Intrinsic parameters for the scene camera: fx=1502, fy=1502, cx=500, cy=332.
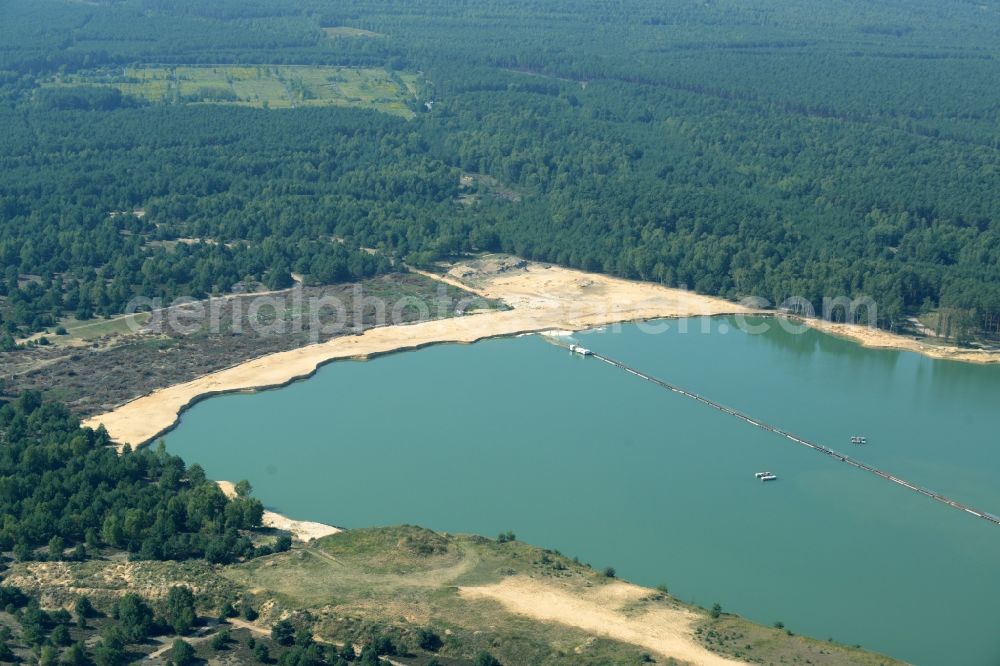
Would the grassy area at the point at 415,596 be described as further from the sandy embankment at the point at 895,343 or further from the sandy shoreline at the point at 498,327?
the sandy embankment at the point at 895,343

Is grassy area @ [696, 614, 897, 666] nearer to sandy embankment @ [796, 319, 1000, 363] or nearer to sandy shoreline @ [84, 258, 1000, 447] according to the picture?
sandy shoreline @ [84, 258, 1000, 447]

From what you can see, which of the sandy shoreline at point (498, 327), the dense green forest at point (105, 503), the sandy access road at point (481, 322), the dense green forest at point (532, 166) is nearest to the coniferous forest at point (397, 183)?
the dense green forest at point (105, 503)

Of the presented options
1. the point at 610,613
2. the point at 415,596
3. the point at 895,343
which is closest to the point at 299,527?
the point at 415,596

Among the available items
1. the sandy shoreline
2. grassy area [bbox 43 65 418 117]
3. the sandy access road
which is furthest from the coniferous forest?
the sandy access road

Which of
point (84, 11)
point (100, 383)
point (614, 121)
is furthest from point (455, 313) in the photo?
point (84, 11)

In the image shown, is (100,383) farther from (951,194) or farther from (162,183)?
(951,194)
